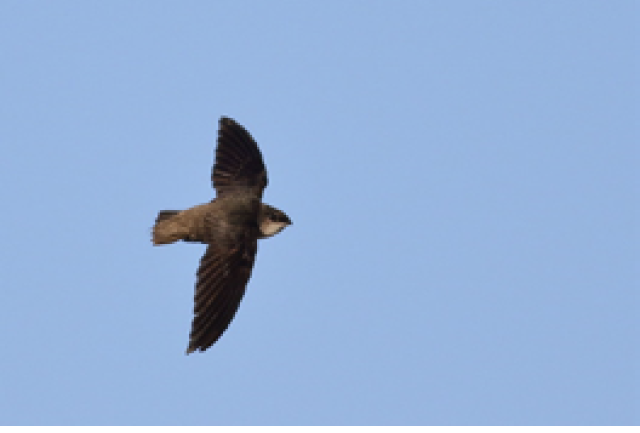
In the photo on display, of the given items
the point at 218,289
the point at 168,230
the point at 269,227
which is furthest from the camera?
the point at 269,227

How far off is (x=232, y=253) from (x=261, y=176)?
2192 mm

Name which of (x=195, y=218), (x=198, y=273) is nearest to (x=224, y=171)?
(x=195, y=218)

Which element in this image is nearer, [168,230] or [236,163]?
[168,230]

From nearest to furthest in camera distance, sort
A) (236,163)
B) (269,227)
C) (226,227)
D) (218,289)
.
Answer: (218,289) < (226,227) < (269,227) < (236,163)

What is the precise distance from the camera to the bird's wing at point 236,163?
17.9m

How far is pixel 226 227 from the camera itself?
53.6 feet

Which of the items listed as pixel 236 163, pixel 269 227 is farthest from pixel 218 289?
pixel 236 163

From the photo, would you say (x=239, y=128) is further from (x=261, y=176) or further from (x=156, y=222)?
(x=156, y=222)

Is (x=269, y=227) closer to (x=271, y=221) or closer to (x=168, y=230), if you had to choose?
(x=271, y=221)

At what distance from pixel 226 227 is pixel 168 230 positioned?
907mm

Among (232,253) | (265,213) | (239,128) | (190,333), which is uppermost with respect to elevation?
(239,128)

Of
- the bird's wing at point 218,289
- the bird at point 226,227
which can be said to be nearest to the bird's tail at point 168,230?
the bird at point 226,227

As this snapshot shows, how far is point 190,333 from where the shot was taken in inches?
595

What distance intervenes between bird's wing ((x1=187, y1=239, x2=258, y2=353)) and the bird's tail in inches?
28.5
